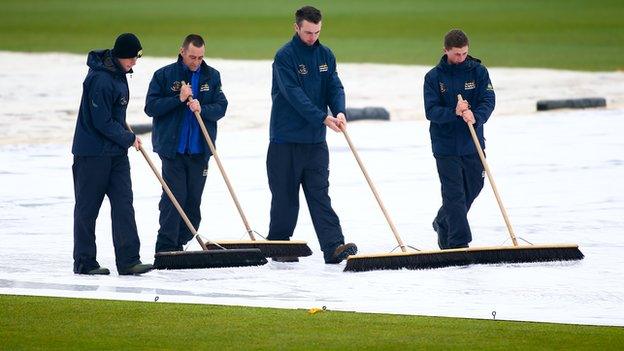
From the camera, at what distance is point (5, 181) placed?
56.6 feet

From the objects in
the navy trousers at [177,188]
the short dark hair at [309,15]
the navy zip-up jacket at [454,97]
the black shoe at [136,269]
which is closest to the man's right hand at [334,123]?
the short dark hair at [309,15]

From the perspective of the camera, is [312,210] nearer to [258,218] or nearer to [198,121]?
[198,121]

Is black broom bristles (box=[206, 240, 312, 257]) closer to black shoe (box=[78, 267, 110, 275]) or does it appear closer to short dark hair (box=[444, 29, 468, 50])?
black shoe (box=[78, 267, 110, 275])

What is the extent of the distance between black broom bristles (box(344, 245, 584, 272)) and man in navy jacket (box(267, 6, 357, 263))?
0.51 metres

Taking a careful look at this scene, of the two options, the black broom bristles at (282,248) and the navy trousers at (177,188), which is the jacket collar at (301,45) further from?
the black broom bristles at (282,248)

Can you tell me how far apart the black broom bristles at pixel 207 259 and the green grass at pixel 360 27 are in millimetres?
22201

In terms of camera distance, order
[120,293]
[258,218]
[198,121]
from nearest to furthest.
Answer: [120,293], [198,121], [258,218]

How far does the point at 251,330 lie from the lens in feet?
33.0

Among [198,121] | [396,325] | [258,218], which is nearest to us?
[396,325]

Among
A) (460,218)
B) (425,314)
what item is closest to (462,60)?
(460,218)

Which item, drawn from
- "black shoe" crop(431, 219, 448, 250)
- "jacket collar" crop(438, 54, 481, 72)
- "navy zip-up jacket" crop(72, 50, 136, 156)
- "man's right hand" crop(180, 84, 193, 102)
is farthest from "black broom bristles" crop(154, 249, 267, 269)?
"jacket collar" crop(438, 54, 481, 72)

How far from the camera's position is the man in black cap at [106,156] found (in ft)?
39.7

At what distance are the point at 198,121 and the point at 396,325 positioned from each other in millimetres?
3158

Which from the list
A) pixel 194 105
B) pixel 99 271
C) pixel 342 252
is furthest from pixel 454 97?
pixel 99 271
